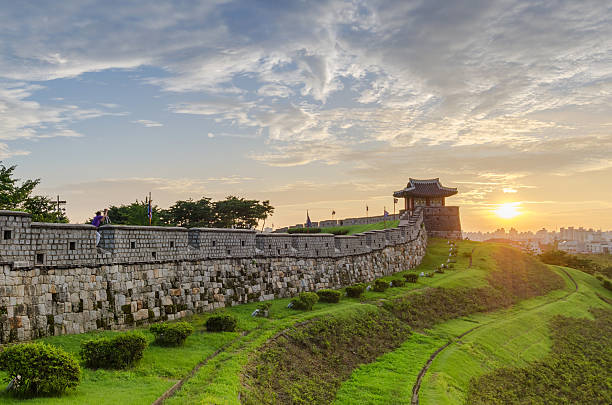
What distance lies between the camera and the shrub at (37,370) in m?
10.6

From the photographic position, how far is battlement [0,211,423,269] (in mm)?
14977

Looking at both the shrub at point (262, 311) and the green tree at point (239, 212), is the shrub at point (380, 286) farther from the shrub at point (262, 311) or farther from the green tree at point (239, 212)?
the green tree at point (239, 212)

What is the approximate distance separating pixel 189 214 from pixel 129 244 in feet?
126

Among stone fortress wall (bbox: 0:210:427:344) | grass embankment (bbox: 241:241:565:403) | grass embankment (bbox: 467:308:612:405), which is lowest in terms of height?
grass embankment (bbox: 467:308:612:405)

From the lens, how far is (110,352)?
1352 centimetres

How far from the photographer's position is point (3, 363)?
10695mm

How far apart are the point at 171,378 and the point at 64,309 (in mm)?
5083

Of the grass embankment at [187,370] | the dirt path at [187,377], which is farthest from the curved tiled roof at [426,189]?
the dirt path at [187,377]

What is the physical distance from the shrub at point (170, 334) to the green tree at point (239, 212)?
135ft

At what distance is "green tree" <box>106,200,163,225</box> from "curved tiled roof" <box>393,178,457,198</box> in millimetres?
35400

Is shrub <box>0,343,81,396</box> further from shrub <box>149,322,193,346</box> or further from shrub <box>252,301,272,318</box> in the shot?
shrub <box>252,301,272,318</box>

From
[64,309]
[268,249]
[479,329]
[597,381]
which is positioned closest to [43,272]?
[64,309]

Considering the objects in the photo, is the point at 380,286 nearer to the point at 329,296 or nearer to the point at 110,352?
the point at 329,296

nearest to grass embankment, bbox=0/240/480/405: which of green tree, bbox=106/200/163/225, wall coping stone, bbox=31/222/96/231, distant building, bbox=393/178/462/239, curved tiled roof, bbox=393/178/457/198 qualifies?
wall coping stone, bbox=31/222/96/231
